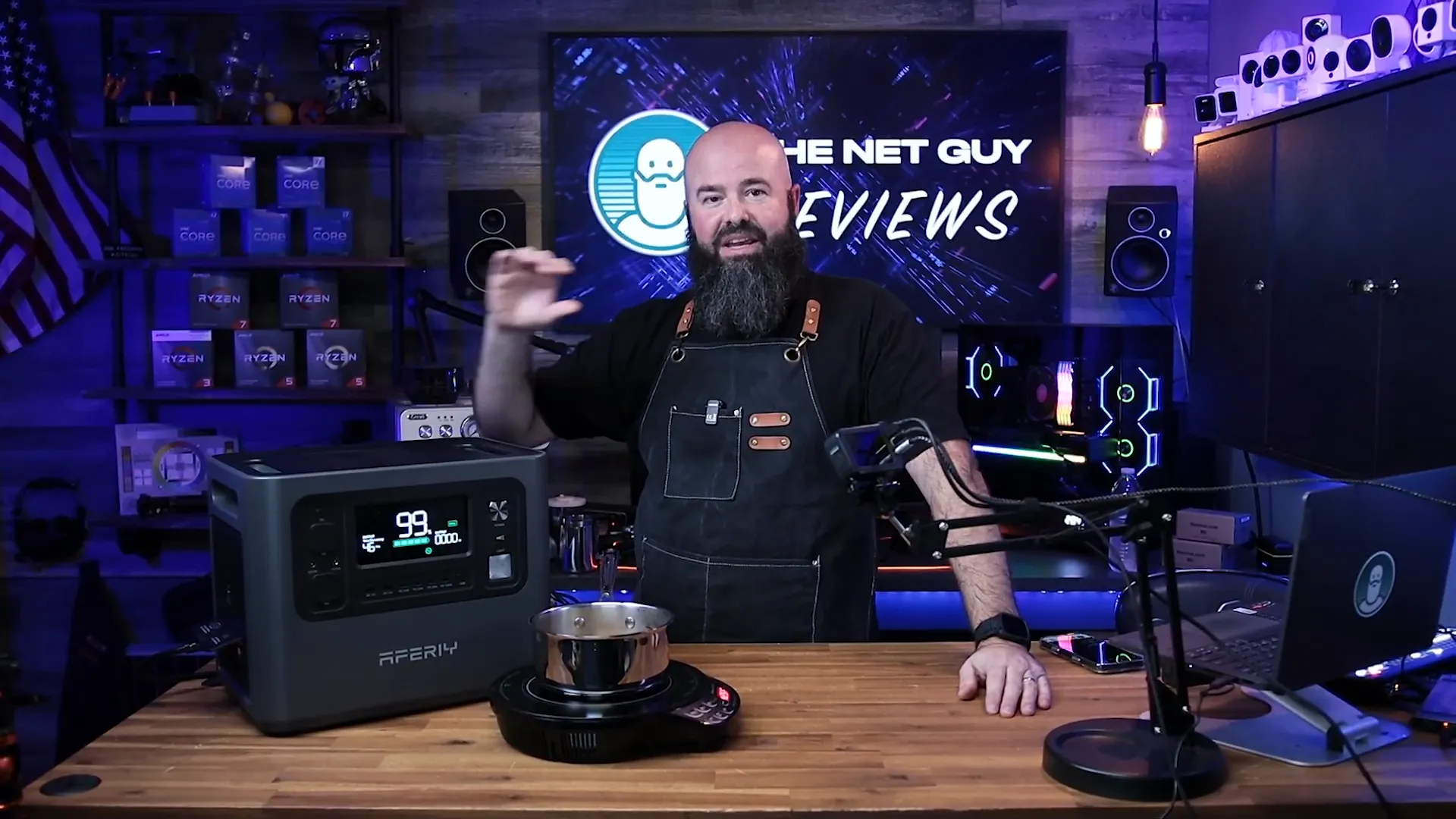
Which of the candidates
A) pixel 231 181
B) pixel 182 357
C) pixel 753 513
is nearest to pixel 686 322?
pixel 753 513

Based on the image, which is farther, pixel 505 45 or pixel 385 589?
pixel 505 45

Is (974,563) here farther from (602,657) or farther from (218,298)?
(218,298)

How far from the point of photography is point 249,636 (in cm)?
150

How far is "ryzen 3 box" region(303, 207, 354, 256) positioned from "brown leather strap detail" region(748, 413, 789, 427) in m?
2.10

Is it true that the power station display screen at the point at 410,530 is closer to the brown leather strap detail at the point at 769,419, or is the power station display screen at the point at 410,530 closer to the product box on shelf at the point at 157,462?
the brown leather strap detail at the point at 769,419

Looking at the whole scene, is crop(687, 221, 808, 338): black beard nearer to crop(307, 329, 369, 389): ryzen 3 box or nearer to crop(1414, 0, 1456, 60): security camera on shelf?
crop(1414, 0, 1456, 60): security camera on shelf

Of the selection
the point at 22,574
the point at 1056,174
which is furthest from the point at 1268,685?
the point at 22,574

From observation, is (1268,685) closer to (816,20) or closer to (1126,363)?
(1126,363)

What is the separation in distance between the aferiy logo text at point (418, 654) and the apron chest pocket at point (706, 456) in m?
0.73

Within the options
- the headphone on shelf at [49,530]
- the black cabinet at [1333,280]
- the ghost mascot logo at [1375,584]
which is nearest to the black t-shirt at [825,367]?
the ghost mascot logo at [1375,584]

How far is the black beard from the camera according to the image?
7.57ft

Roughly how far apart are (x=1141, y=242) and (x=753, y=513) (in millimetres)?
2210

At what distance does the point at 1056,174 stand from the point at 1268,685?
9.38 ft

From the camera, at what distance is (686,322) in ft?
7.79
